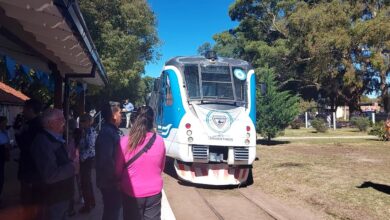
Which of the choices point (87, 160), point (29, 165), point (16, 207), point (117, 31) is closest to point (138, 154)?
point (29, 165)

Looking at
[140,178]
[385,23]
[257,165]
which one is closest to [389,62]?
[385,23]

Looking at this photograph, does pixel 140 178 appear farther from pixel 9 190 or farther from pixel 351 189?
pixel 351 189

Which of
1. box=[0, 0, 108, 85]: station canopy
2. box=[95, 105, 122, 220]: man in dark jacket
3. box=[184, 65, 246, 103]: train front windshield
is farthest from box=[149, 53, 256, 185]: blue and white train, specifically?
box=[95, 105, 122, 220]: man in dark jacket

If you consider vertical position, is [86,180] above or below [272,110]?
below

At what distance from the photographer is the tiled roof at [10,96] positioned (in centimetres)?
1543

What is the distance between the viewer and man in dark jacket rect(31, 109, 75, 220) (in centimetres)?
388

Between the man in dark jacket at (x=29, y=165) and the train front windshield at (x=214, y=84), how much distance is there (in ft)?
16.8

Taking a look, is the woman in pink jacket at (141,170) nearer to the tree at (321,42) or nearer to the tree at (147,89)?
the tree at (147,89)

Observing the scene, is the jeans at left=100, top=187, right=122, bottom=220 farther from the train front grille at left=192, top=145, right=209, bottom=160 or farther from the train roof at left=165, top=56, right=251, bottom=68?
the train roof at left=165, top=56, right=251, bottom=68

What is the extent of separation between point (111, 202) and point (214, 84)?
21.3ft

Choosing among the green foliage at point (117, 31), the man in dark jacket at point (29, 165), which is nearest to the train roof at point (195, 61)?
the man in dark jacket at point (29, 165)

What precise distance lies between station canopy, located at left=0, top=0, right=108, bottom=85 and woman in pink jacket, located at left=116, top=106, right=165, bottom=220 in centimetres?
136

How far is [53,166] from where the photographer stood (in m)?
3.89

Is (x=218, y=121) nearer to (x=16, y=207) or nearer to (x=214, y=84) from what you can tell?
(x=214, y=84)
